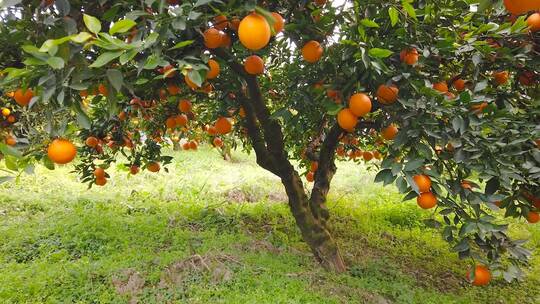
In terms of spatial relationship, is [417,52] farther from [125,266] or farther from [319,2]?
A: [125,266]

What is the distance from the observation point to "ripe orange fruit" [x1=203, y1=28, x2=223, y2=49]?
1651 millimetres

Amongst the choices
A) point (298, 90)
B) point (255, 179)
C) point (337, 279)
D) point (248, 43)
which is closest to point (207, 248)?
point (337, 279)

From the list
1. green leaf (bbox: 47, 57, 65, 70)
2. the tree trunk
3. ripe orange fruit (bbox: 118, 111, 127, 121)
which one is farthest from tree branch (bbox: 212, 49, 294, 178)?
green leaf (bbox: 47, 57, 65, 70)

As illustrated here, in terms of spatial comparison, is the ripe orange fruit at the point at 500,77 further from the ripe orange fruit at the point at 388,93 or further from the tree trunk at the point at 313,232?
the tree trunk at the point at 313,232

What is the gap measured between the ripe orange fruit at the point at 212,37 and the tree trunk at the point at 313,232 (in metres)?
1.78

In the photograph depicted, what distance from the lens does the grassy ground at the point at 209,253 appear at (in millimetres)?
2746

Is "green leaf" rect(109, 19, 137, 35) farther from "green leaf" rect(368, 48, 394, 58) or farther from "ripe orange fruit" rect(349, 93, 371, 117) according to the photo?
"ripe orange fruit" rect(349, 93, 371, 117)

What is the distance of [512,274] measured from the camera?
80.5 inches

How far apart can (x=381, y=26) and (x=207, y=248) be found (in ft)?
7.25

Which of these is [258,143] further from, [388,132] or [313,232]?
[388,132]

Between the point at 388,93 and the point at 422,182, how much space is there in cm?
43

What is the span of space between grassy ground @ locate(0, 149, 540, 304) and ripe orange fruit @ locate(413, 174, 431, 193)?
1.13m

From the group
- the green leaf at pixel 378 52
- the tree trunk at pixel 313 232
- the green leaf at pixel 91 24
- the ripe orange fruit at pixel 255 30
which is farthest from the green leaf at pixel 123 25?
the tree trunk at pixel 313 232

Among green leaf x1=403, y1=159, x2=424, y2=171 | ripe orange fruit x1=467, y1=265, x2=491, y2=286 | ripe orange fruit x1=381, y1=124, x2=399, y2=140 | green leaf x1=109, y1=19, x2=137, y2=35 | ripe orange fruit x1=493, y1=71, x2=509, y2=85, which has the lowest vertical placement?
ripe orange fruit x1=467, y1=265, x2=491, y2=286
